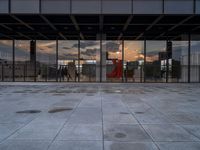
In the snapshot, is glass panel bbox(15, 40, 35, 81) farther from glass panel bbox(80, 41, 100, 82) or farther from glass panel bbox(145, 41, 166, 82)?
glass panel bbox(145, 41, 166, 82)

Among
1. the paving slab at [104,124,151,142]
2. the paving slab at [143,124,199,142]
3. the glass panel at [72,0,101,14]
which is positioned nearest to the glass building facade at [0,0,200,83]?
the glass panel at [72,0,101,14]

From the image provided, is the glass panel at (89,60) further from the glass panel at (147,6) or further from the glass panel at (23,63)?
the glass panel at (147,6)

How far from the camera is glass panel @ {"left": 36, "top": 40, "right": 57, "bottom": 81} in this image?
27.0 m

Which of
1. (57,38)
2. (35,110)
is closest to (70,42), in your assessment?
(57,38)

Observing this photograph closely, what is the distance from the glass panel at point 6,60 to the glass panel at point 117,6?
13.4 meters

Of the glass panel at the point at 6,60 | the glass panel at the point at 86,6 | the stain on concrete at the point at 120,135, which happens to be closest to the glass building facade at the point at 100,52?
the glass panel at the point at 6,60

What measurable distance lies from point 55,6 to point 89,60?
8426 millimetres

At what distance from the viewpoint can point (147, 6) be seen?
19.9 meters

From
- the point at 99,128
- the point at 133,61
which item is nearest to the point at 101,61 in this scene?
the point at 133,61

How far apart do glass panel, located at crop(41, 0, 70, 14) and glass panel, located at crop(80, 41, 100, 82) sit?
8.07 m

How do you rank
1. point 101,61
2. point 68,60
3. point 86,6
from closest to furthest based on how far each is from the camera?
point 86,6
point 101,61
point 68,60

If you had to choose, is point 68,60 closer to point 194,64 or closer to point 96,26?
point 96,26

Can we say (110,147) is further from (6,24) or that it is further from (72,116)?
(6,24)

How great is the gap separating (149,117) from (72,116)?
2.65 metres
